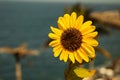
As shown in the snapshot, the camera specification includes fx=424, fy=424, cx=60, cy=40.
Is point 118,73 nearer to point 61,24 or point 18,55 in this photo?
point 61,24

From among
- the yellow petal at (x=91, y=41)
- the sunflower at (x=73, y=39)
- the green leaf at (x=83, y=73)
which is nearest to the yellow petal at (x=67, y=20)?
the sunflower at (x=73, y=39)

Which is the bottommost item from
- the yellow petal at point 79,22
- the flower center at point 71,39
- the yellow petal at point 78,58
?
the yellow petal at point 78,58

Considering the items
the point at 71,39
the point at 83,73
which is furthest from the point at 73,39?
the point at 83,73

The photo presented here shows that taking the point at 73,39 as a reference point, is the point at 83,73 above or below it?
below

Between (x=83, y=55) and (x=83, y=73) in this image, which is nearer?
(x=83, y=55)

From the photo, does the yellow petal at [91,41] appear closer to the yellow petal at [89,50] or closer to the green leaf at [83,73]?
the yellow petal at [89,50]

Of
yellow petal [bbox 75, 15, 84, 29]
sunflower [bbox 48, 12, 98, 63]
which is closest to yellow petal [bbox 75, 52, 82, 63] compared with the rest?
sunflower [bbox 48, 12, 98, 63]

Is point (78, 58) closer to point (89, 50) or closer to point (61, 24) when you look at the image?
point (89, 50)

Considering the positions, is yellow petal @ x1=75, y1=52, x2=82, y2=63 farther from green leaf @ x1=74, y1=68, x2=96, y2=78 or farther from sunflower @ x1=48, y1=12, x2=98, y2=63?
green leaf @ x1=74, y1=68, x2=96, y2=78
